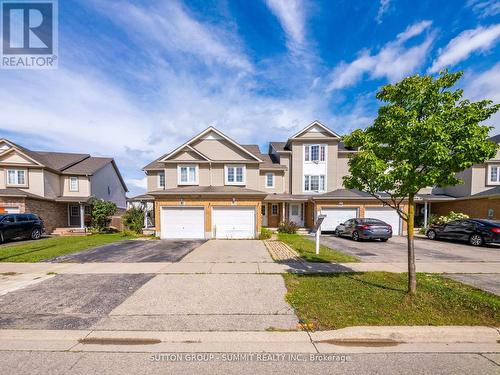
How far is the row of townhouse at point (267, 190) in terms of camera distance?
14914 millimetres

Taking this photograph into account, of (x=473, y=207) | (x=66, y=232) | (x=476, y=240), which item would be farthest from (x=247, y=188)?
(x=473, y=207)

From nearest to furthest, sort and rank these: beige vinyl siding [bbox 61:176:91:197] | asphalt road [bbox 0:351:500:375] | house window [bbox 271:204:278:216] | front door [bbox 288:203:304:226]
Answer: asphalt road [bbox 0:351:500:375] < front door [bbox 288:203:304:226] < house window [bbox 271:204:278:216] < beige vinyl siding [bbox 61:176:91:197]

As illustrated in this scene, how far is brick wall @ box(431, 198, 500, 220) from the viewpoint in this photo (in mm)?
17328

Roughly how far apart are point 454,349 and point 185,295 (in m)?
5.15

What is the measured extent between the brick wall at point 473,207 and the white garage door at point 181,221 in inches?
901

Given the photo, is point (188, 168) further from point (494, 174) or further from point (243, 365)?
point (494, 174)

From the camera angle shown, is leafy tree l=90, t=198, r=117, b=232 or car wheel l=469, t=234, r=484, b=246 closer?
car wheel l=469, t=234, r=484, b=246

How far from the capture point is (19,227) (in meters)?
14.4

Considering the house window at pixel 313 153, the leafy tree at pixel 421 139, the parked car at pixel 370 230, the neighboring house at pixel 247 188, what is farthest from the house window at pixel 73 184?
the leafy tree at pixel 421 139

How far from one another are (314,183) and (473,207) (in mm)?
13720

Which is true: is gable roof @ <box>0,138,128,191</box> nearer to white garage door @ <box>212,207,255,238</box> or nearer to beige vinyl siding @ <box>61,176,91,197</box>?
beige vinyl siding @ <box>61,176,91,197</box>

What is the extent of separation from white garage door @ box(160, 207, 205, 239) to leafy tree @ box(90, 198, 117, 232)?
22.6ft

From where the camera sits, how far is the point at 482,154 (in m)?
4.44

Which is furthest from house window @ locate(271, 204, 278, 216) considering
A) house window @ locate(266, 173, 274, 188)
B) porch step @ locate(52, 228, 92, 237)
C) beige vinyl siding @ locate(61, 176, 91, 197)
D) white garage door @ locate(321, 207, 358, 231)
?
beige vinyl siding @ locate(61, 176, 91, 197)
